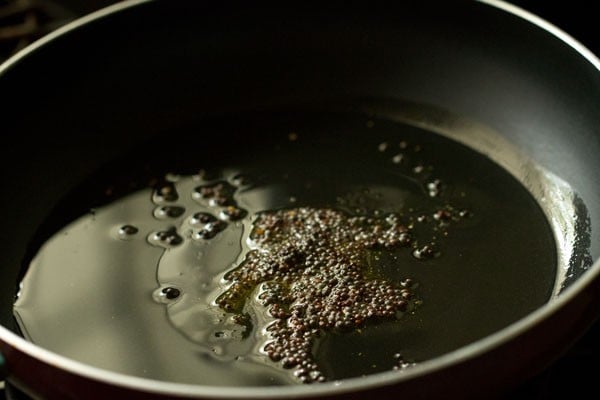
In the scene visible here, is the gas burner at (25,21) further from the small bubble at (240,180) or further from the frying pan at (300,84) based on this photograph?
the small bubble at (240,180)

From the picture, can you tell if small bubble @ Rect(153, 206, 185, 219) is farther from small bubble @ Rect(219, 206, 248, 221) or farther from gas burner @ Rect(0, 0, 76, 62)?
gas burner @ Rect(0, 0, 76, 62)

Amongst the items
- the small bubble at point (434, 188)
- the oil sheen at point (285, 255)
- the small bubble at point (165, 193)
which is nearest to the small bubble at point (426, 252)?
the oil sheen at point (285, 255)

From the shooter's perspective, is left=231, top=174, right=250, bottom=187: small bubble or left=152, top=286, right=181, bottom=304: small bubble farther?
left=231, top=174, right=250, bottom=187: small bubble

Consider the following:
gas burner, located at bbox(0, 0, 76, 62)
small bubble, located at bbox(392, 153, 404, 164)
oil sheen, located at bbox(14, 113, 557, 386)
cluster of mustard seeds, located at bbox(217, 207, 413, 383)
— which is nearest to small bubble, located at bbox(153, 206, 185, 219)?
oil sheen, located at bbox(14, 113, 557, 386)

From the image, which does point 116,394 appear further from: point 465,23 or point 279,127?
point 465,23

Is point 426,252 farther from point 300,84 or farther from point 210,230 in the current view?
point 300,84

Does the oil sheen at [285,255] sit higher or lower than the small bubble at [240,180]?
lower

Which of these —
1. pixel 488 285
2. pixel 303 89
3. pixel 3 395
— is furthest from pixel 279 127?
pixel 3 395
